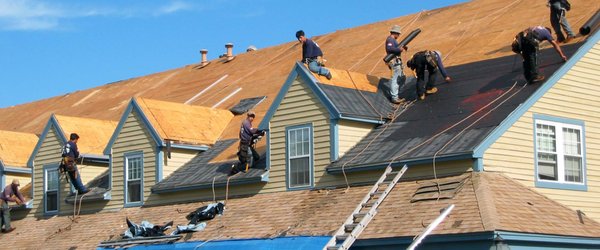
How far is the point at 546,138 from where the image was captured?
74.3 feet

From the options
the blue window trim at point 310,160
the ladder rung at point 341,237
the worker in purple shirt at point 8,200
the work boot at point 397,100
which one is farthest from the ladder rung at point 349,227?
the worker in purple shirt at point 8,200

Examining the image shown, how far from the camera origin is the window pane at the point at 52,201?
3253cm

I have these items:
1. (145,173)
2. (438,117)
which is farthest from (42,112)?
(438,117)

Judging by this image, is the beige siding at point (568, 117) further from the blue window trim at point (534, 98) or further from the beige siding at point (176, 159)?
the beige siding at point (176, 159)

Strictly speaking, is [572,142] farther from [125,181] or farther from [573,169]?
[125,181]

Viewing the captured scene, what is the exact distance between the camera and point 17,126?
143 feet

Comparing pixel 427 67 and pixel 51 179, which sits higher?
pixel 427 67

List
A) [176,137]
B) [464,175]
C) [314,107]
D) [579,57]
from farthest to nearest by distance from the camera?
[176,137], [314,107], [579,57], [464,175]

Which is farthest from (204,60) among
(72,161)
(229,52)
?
(72,161)

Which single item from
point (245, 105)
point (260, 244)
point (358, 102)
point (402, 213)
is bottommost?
point (260, 244)

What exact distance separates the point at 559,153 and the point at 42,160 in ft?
56.0

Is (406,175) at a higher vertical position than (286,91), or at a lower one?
lower

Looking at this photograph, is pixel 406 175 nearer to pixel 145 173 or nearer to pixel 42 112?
pixel 145 173

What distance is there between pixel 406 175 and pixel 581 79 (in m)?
4.54
